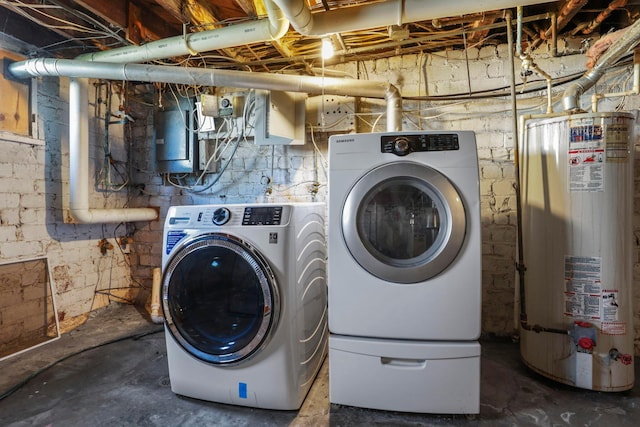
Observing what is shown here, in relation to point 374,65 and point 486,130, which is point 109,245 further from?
point 486,130

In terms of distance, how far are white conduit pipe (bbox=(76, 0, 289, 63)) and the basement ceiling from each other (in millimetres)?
81

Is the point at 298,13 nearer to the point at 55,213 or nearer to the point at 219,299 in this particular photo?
the point at 219,299

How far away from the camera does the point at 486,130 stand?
246 cm

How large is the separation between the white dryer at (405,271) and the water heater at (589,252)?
657 millimetres

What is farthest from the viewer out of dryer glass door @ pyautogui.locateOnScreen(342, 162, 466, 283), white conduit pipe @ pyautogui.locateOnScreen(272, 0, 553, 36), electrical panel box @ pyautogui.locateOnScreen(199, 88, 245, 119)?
→ electrical panel box @ pyautogui.locateOnScreen(199, 88, 245, 119)

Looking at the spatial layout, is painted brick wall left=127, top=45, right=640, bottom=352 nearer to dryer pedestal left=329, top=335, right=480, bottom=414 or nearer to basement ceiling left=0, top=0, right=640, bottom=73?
basement ceiling left=0, top=0, right=640, bottom=73

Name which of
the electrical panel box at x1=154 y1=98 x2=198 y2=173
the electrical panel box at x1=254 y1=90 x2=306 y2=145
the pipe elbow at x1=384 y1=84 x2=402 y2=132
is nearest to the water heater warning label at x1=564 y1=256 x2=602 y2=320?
the pipe elbow at x1=384 y1=84 x2=402 y2=132

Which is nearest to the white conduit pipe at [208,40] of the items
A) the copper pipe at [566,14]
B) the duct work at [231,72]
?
the duct work at [231,72]

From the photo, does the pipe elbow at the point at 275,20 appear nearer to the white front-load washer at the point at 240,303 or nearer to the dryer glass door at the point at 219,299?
the white front-load washer at the point at 240,303

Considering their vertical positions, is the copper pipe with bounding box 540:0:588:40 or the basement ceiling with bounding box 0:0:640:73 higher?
the basement ceiling with bounding box 0:0:640:73

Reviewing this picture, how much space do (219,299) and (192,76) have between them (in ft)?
5.04

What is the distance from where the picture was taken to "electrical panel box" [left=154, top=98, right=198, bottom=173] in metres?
2.98

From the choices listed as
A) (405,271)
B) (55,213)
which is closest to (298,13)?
(405,271)

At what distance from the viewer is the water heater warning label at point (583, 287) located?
1.72 m
